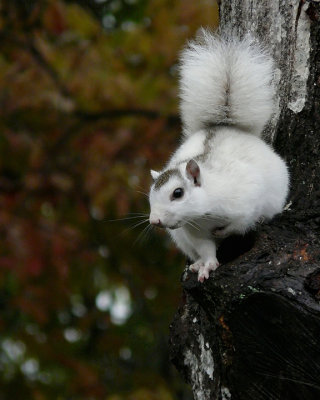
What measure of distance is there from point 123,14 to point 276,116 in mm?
2975

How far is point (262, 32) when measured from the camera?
3.09m

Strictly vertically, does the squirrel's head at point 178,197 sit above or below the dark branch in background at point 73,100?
below

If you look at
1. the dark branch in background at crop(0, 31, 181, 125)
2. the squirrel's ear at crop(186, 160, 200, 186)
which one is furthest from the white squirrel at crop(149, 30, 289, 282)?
the dark branch in background at crop(0, 31, 181, 125)

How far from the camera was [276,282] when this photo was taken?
7.69 feet

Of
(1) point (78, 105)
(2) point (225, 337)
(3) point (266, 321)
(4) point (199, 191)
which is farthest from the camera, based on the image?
(1) point (78, 105)

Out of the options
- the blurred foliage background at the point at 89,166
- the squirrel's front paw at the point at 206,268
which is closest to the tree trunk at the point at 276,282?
the squirrel's front paw at the point at 206,268

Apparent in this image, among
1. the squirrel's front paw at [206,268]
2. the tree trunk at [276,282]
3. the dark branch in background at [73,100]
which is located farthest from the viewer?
the dark branch in background at [73,100]

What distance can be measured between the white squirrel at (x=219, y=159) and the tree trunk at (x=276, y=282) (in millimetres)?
84

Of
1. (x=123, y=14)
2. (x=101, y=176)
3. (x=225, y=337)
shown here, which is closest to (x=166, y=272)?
(x=101, y=176)

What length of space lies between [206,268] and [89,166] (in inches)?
109

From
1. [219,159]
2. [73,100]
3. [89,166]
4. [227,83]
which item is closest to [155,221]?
[219,159]

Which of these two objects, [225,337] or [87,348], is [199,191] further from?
[87,348]

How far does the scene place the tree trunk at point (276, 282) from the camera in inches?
90.4

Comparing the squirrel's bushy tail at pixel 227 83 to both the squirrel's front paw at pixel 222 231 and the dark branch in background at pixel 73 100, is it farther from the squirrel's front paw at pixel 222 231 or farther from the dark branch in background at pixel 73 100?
the dark branch in background at pixel 73 100
